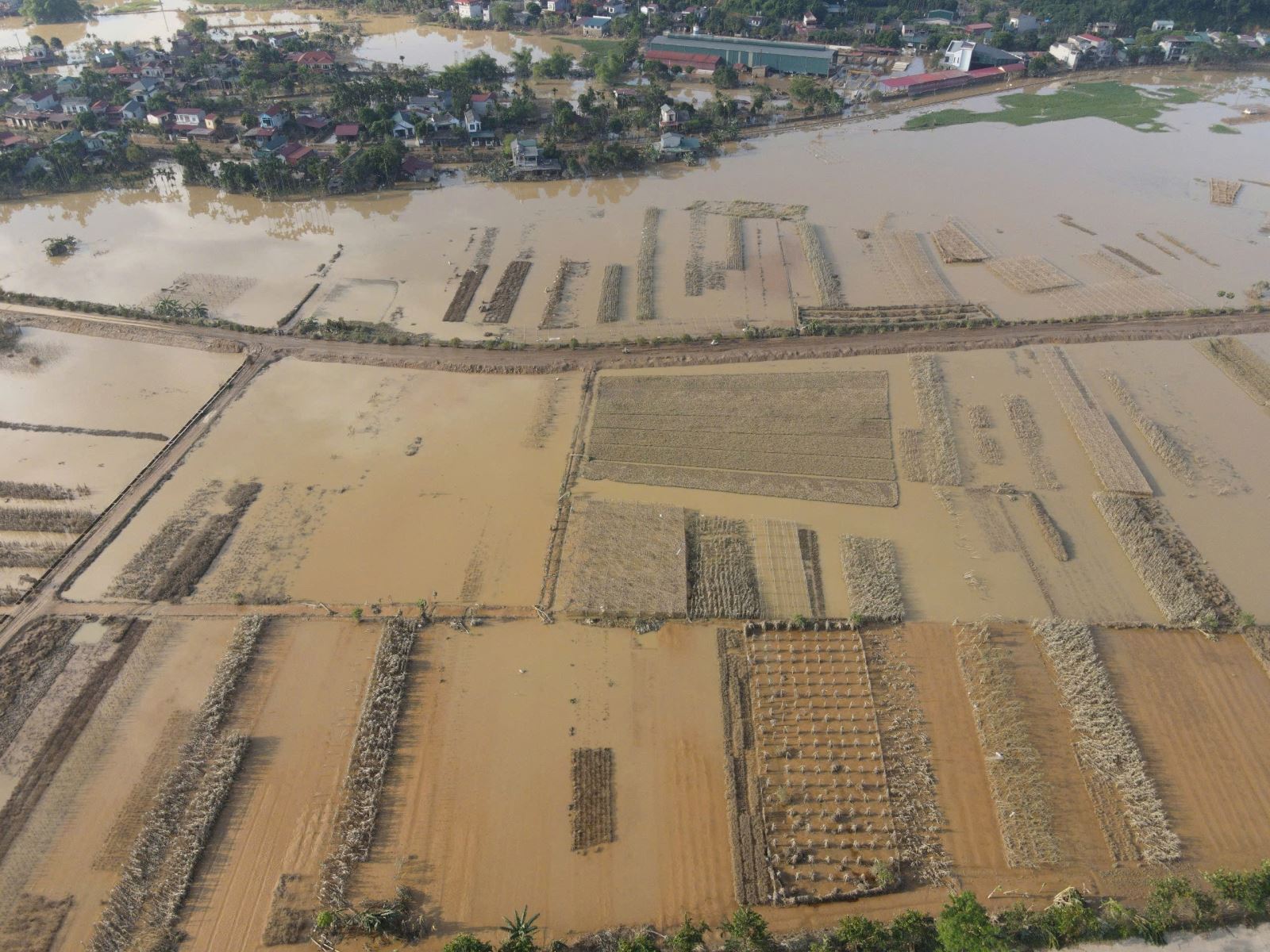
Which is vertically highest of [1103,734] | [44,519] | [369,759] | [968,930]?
[44,519]

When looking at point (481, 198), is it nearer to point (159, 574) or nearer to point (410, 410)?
point (410, 410)

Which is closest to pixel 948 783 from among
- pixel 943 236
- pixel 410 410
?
pixel 410 410

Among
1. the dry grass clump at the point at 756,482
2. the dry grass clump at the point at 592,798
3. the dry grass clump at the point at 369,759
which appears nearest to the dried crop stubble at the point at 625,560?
the dry grass clump at the point at 756,482

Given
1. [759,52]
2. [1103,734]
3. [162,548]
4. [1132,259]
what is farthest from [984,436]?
[759,52]

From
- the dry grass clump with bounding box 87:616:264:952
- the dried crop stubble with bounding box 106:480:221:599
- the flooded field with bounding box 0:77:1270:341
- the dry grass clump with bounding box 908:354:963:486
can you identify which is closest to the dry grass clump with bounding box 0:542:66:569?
the dried crop stubble with bounding box 106:480:221:599

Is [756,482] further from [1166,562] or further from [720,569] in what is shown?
[1166,562]

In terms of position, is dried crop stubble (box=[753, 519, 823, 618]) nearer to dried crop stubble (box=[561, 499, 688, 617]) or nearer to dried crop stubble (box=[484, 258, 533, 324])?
dried crop stubble (box=[561, 499, 688, 617])
